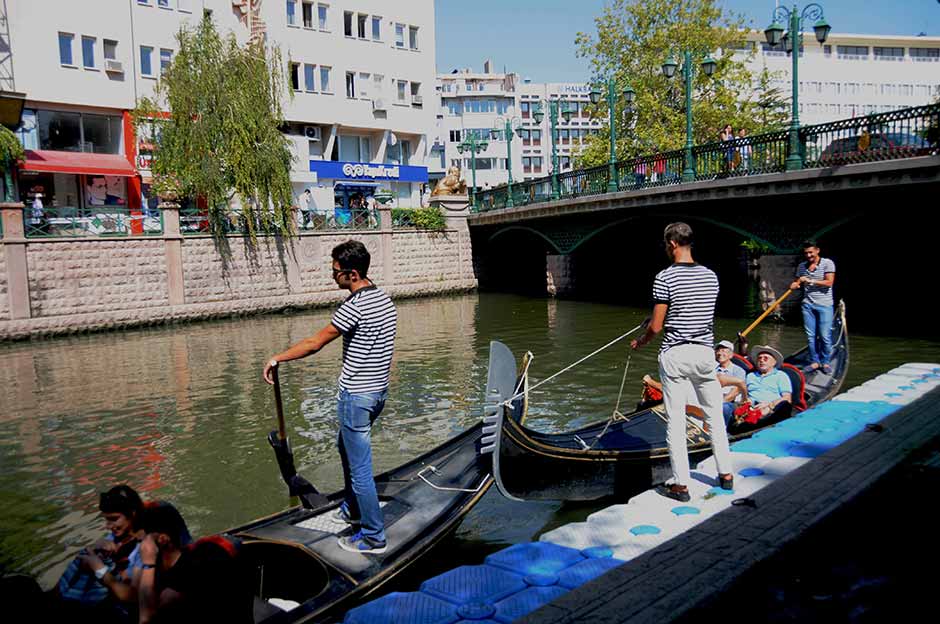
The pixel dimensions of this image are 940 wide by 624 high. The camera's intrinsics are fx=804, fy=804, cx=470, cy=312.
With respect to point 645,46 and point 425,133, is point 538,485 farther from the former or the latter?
point 425,133

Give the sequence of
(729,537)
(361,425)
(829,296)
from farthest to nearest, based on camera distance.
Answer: (829,296) → (361,425) → (729,537)

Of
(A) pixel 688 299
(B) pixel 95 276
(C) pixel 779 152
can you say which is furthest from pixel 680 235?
(B) pixel 95 276

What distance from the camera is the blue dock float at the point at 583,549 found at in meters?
3.89

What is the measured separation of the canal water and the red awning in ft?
32.3

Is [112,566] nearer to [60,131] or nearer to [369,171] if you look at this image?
[60,131]

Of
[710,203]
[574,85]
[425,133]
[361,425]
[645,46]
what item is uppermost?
[574,85]

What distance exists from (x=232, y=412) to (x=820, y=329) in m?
7.97

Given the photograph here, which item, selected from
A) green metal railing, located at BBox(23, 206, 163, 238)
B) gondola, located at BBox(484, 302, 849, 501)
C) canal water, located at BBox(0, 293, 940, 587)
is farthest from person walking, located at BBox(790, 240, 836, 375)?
green metal railing, located at BBox(23, 206, 163, 238)

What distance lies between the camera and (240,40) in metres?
34.8

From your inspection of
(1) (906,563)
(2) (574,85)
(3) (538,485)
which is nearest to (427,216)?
(3) (538,485)

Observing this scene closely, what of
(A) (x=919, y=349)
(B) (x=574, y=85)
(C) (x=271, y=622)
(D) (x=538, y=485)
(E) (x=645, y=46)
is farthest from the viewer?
(B) (x=574, y=85)

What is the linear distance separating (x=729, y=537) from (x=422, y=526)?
183 cm

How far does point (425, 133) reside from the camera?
41.3m

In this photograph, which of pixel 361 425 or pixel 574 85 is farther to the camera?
pixel 574 85
